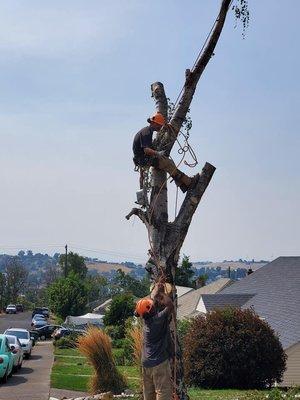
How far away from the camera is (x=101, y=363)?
1616 cm

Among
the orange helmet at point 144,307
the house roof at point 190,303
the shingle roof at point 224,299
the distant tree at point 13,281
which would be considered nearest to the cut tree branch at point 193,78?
the orange helmet at point 144,307

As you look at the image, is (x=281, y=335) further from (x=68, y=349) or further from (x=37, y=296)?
(x=37, y=296)

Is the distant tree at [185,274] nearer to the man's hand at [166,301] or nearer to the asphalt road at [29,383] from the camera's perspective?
the asphalt road at [29,383]

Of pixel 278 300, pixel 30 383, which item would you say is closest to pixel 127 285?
pixel 278 300

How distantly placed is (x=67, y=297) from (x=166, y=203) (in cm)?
6444

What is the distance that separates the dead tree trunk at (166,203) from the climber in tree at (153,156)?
7.0 inches

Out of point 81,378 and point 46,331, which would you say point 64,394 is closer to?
point 81,378

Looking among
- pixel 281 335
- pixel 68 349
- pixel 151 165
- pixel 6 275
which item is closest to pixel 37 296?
pixel 6 275

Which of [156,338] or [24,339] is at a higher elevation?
[24,339]

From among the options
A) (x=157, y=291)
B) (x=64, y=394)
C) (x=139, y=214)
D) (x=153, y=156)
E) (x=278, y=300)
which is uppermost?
(x=153, y=156)

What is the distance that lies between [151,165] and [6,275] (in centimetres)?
11035

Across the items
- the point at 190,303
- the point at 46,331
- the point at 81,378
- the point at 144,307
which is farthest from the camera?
the point at 46,331

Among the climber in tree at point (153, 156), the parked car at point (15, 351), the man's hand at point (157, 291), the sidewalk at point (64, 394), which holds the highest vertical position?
the climber in tree at point (153, 156)

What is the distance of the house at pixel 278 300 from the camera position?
27375 millimetres
